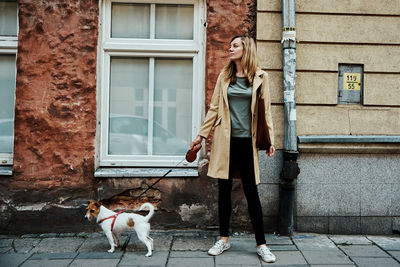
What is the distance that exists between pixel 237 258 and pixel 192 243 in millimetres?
652

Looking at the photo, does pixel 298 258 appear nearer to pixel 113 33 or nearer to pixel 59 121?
pixel 59 121

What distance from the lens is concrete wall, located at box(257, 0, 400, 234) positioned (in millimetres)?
4656

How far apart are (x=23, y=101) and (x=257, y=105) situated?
2844mm

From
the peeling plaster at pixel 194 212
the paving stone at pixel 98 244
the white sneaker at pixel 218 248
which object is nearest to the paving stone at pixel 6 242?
the paving stone at pixel 98 244

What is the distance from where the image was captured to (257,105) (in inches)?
150

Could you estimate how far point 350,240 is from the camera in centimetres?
439

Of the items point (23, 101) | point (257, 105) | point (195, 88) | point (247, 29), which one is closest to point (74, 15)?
point (23, 101)

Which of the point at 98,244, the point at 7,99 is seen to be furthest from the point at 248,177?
the point at 7,99

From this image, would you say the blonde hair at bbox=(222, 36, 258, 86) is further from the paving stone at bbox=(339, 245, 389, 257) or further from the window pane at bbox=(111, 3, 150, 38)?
the paving stone at bbox=(339, 245, 389, 257)

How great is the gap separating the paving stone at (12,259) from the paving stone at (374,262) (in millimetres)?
3320

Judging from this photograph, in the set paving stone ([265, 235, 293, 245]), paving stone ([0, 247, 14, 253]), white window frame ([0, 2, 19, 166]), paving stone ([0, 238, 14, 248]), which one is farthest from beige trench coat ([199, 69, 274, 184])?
white window frame ([0, 2, 19, 166])

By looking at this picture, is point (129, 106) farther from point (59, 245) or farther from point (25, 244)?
point (25, 244)

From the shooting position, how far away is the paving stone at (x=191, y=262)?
142 inches

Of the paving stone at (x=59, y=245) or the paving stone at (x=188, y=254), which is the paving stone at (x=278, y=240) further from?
the paving stone at (x=59, y=245)
